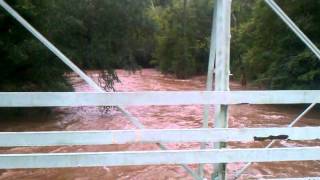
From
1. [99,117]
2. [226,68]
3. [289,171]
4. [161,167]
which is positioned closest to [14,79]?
[99,117]

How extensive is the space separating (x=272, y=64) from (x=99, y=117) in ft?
29.2

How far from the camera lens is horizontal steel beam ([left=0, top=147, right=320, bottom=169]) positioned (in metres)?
2.44

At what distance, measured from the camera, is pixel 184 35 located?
34031mm

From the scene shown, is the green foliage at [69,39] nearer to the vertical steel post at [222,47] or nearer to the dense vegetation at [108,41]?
the dense vegetation at [108,41]

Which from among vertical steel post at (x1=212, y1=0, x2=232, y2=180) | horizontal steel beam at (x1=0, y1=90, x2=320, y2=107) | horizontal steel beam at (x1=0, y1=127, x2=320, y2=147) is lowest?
horizontal steel beam at (x1=0, y1=127, x2=320, y2=147)

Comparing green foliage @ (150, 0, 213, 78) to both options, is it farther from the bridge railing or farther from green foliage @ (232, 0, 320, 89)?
the bridge railing

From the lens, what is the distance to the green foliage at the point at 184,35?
110 ft

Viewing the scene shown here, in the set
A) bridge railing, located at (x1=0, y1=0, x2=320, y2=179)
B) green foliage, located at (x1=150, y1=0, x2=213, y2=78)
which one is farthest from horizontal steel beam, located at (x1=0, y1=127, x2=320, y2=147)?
green foliage, located at (x1=150, y1=0, x2=213, y2=78)

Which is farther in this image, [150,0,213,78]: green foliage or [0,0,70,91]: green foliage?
[150,0,213,78]: green foliage

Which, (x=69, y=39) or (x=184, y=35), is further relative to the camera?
(x=184, y=35)

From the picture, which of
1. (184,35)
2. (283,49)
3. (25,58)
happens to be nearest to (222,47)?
(25,58)

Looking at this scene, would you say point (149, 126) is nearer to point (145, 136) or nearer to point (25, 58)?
point (25, 58)

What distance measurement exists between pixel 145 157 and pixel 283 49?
61.5ft

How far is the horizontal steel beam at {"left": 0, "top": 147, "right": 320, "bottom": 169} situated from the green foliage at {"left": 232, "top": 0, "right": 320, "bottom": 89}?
616 inches
